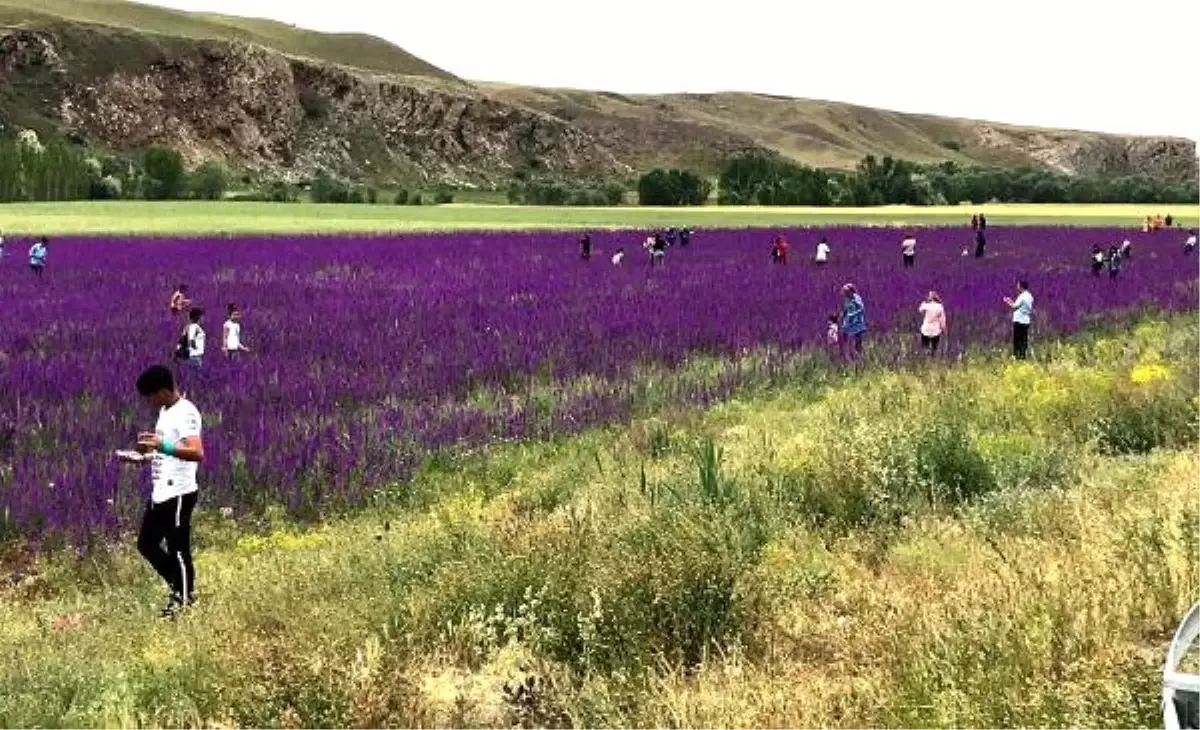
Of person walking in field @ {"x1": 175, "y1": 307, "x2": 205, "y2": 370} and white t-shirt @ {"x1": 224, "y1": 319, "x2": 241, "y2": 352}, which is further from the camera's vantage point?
white t-shirt @ {"x1": 224, "y1": 319, "x2": 241, "y2": 352}

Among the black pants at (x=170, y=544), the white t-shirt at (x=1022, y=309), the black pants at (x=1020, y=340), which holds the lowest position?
the black pants at (x=170, y=544)

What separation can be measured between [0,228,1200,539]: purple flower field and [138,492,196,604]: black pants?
209 cm

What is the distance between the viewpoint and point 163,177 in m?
106

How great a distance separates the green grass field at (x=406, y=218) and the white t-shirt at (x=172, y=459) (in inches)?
1857

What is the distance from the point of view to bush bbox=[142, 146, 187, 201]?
101938 millimetres

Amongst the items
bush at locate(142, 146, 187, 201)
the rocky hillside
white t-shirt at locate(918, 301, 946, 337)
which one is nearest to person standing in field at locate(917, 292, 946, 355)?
white t-shirt at locate(918, 301, 946, 337)

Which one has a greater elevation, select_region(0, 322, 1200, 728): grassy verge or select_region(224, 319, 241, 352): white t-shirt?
select_region(0, 322, 1200, 728): grassy verge

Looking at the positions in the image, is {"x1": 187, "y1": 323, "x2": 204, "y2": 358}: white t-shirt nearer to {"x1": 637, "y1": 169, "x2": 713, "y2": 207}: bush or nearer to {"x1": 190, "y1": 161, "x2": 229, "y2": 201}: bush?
{"x1": 190, "y1": 161, "x2": 229, "y2": 201}: bush

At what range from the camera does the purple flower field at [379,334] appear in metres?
12.2

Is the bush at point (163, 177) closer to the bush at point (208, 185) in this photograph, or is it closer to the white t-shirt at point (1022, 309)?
the bush at point (208, 185)

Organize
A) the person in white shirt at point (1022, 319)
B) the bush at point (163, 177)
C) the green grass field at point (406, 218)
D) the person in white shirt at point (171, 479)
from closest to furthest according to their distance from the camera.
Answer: the person in white shirt at point (171, 479)
the person in white shirt at point (1022, 319)
the green grass field at point (406, 218)
the bush at point (163, 177)

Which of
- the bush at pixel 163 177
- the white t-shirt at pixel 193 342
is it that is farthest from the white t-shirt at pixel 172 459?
the bush at pixel 163 177

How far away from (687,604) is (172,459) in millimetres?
3743

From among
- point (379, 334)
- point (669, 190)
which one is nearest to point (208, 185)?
point (669, 190)
